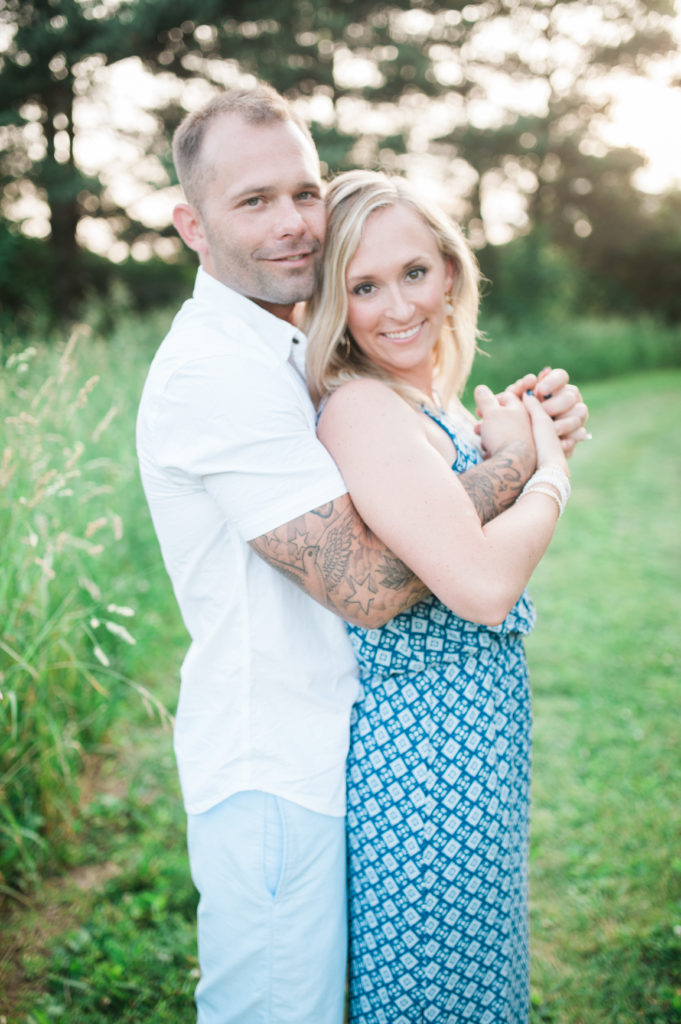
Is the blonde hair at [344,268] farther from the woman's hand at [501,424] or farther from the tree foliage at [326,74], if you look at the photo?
the tree foliage at [326,74]

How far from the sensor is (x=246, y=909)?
1.62 m

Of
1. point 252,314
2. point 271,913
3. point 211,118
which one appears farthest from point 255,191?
point 271,913

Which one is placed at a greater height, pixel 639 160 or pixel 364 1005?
pixel 639 160

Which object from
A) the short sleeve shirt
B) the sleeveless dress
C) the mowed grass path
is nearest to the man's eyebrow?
the short sleeve shirt

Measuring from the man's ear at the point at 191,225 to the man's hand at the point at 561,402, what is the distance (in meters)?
0.92

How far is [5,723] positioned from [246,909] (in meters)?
1.20

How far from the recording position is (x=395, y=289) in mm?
1962

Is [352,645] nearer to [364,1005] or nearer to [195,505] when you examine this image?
[195,505]

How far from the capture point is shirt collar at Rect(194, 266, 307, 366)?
5.74 feet

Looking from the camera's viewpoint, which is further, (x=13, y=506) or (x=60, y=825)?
(x=60, y=825)

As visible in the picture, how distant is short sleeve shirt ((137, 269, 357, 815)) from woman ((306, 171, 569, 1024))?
0.10 m

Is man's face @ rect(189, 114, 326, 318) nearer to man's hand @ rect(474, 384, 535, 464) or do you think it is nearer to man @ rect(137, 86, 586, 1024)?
man @ rect(137, 86, 586, 1024)

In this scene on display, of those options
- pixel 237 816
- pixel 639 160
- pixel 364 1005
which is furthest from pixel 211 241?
pixel 639 160

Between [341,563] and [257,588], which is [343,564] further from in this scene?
[257,588]
